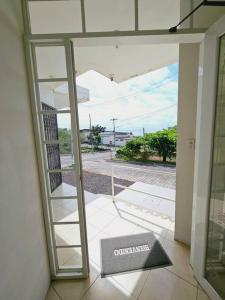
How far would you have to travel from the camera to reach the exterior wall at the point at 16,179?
3.20 feet

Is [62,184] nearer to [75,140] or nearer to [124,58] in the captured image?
[75,140]

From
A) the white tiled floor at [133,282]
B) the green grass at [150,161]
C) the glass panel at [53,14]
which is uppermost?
the glass panel at [53,14]

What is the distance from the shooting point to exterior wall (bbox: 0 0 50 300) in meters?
0.97

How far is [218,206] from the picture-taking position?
4.57 ft

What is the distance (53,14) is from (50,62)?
374 millimetres

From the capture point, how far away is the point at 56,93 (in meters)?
1.48

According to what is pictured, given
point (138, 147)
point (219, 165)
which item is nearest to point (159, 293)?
point (219, 165)

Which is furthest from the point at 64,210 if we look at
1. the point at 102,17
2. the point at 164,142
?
the point at 164,142

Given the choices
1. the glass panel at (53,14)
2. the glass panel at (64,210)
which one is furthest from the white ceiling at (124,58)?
the glass panel at (64,210)

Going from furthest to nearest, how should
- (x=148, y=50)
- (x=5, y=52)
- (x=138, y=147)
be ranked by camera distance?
(x=138, y=147)
(x=148, y=50)
(x=5, y=52)

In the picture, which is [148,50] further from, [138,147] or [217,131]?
[138,147]

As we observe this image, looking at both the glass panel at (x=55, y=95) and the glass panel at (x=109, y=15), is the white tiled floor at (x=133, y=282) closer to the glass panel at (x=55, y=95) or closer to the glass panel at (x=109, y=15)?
the glass panel at (x=55, y=95)

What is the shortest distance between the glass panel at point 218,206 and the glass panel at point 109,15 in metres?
0.72

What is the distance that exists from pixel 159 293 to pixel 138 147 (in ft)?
27.2
